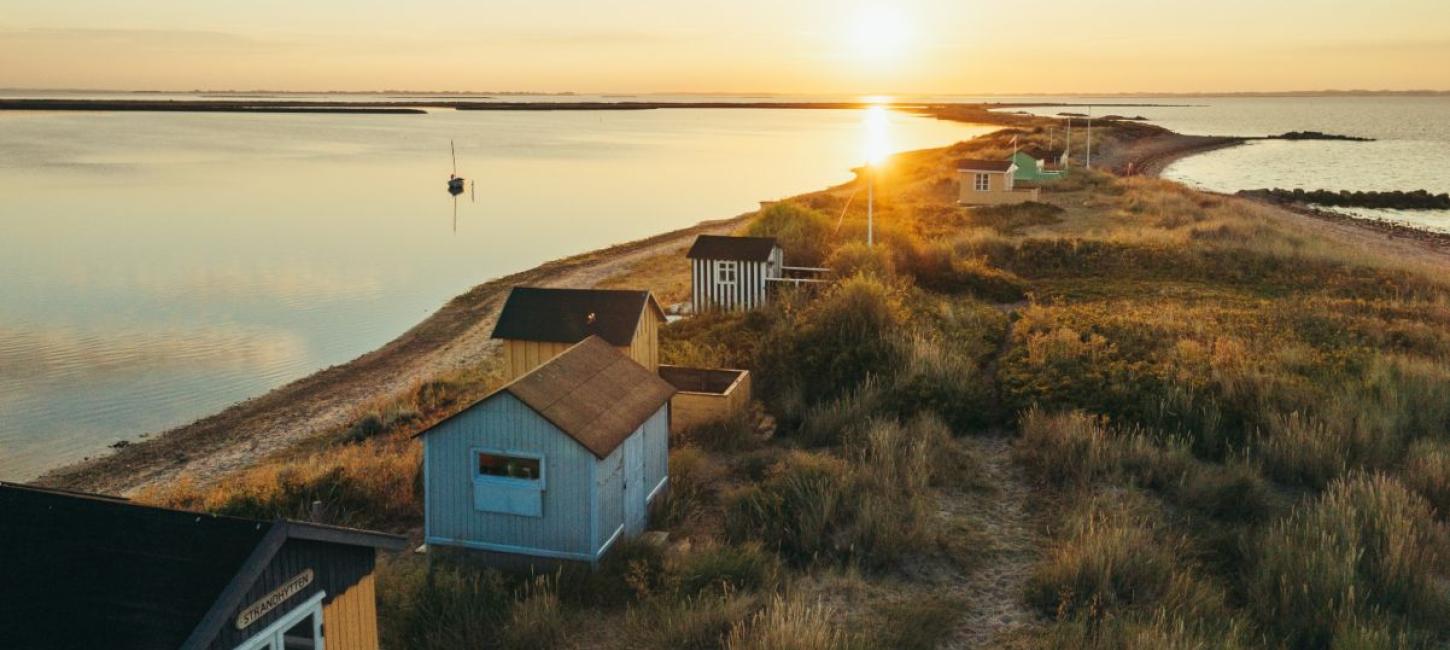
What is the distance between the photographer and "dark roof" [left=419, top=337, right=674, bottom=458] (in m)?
10.6

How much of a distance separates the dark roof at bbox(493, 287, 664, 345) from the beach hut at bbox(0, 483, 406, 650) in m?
8.16

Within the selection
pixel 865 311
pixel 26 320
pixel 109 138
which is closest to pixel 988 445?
pixel 865 311

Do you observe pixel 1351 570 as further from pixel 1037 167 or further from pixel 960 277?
pixel 1037 167

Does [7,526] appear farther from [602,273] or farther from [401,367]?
[602,273]

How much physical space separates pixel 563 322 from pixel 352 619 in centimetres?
803

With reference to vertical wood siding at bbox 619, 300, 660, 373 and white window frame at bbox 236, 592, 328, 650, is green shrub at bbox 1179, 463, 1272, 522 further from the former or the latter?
white window frame at bbox 236, 592, 328, 650

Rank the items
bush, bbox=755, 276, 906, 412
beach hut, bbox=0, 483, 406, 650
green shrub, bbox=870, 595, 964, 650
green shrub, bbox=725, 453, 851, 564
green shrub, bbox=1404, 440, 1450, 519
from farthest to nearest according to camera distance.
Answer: bush, bbox=755, 276, 906, 412
green shrub, bbox=1404, 440, 1450, 519
green shrub, bbox=725, 453, 851, 564
green shrub, bbox=870, 595, 964, 650
beach hut, bbox=0, 483, 406, 650

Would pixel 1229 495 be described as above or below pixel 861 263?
below

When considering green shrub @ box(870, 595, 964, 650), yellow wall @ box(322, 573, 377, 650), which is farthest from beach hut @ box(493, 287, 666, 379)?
yellow wall @ box(322, 573, 377, 650)

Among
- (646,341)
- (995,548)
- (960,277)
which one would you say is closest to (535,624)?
(995,548)

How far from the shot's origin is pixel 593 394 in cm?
1150

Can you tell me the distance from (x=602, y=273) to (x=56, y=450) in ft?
64.5

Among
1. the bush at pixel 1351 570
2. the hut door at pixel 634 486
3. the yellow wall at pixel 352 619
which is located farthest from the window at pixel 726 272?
the yellow wall at pixel 352 619

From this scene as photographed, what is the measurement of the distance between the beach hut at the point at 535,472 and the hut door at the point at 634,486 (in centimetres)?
3
